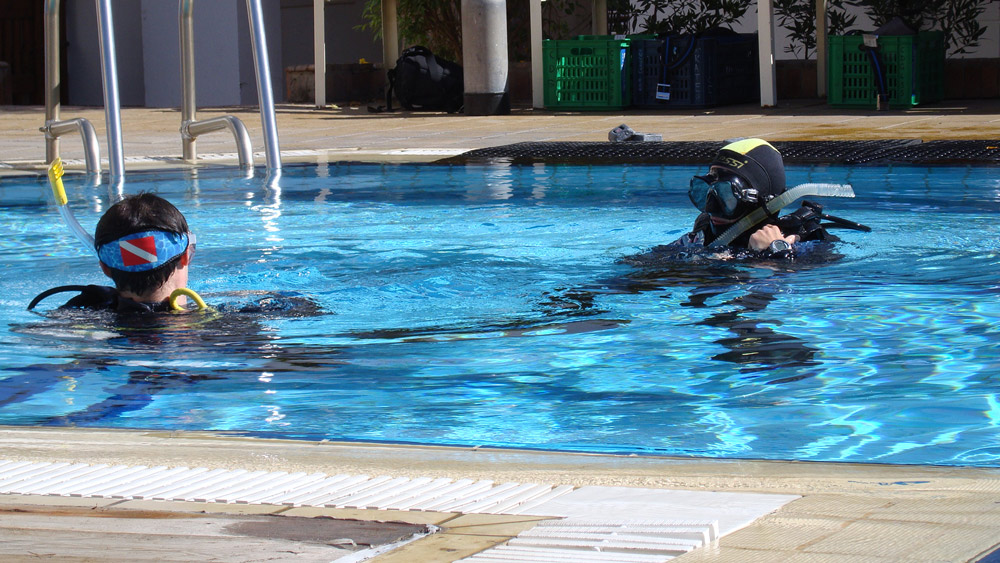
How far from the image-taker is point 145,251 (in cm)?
458

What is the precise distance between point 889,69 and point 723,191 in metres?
10.6

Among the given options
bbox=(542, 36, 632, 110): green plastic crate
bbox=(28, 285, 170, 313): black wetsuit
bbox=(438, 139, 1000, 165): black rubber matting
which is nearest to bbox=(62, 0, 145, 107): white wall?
bbox=(542, 36, 632, 110): green plastic crate

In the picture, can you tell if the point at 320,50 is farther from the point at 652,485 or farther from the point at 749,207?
the point at 652,485

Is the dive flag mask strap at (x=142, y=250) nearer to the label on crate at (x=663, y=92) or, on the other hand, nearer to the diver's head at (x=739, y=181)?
the diver's head at (x=739, y=181)

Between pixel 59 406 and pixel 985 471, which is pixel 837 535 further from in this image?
pixel 59 406

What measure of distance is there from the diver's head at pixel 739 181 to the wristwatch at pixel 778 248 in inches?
8.1

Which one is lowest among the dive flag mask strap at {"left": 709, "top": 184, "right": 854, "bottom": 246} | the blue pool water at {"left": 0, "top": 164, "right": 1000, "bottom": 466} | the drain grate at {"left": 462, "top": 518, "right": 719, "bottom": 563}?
the blue pool water at {"left": 0, "top": 164, "right": 1000, "bottom": 466}

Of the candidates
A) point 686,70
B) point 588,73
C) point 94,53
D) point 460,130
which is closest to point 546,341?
point 460,130

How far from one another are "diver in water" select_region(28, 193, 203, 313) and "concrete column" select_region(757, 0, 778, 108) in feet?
40.3

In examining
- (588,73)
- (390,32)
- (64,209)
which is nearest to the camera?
(64,209)

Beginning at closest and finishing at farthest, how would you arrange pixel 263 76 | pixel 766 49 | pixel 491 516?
1. pixel 491 516
2. pixel 263 76
3. pixel 766 49

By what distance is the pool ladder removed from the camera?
8.85m

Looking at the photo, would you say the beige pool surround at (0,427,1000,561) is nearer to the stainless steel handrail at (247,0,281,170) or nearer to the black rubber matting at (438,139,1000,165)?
the stainless steel handrail at (247,0,281,170)

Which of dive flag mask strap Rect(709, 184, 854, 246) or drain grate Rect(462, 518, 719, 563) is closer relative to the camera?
drain grate Rect(462, 518, 719, 563)
